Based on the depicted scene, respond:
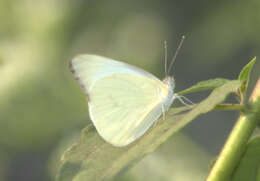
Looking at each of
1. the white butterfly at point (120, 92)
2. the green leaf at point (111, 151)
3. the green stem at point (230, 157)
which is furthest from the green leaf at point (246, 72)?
the white butterfly at point (120, 92)

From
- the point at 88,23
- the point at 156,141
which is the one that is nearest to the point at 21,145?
the point at 88,23

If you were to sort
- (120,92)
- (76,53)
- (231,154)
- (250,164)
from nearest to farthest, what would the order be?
(231,154) < (250,164) < (120,92) < (76,53)

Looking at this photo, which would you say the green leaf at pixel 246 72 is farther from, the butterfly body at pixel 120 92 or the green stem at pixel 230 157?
the butterfly body at pixel 120 92

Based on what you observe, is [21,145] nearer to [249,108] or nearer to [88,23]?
[88,23]

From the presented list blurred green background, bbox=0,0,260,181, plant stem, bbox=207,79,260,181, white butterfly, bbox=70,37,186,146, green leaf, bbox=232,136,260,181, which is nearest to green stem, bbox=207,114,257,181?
plant stem, bbox=207,79,260,181

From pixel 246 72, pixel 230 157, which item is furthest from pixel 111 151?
pixel 246 72

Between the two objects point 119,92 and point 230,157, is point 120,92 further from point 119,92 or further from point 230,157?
point 230,157

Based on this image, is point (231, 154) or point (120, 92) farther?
point (120, 92)
